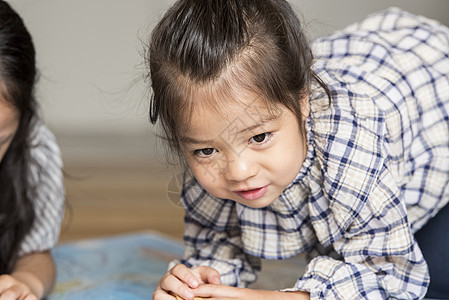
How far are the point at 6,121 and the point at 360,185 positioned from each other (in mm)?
581

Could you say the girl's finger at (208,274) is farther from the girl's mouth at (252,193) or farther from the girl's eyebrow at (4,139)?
the girl's eyebrow at (4,139)

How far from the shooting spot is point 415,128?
119cm

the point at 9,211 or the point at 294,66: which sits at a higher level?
the point at 294,66

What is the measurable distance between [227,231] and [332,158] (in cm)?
30

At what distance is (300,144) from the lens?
1.03m

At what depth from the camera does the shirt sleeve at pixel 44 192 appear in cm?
138

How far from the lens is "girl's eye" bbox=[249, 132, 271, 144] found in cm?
96

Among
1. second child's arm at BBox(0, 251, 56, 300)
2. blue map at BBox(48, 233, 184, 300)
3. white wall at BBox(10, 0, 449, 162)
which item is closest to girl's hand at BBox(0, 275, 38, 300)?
second child's arm at BBox(0, 251, 56, 300)

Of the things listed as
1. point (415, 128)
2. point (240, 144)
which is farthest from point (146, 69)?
point (415, 128)

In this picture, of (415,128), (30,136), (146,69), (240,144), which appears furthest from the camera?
(30,136)

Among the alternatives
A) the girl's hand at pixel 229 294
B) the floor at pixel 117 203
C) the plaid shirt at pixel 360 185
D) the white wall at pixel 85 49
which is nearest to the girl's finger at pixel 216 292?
the girl's hand at pixel 229 294

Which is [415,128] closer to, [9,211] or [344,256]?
[344,256]

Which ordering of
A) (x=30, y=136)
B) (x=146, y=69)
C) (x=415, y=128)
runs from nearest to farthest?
(x=146, y=69), (x=415, y=128), (x=30, y=136)

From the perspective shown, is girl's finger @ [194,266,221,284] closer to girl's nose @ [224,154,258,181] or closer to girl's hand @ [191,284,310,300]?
girl's hand @ [191,284,310,300]
